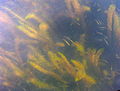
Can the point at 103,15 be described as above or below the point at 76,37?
above

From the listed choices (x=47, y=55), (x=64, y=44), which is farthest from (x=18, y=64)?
(x=64, y=44)

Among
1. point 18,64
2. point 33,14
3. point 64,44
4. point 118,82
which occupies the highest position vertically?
point 33,14

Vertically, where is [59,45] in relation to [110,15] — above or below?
below

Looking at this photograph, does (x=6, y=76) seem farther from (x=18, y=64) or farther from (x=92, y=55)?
(x=92, y=55)

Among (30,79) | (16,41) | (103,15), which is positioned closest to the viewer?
(30,79)

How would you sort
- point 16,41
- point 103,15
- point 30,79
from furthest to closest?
point 103,15 < point 16,41 < point 30,79

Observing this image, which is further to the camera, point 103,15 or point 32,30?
point 103,15

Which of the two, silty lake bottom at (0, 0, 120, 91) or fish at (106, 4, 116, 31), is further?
fish at (106, 4, 116, 31)

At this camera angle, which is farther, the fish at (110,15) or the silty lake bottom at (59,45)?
Result: the fish at (110,15)
